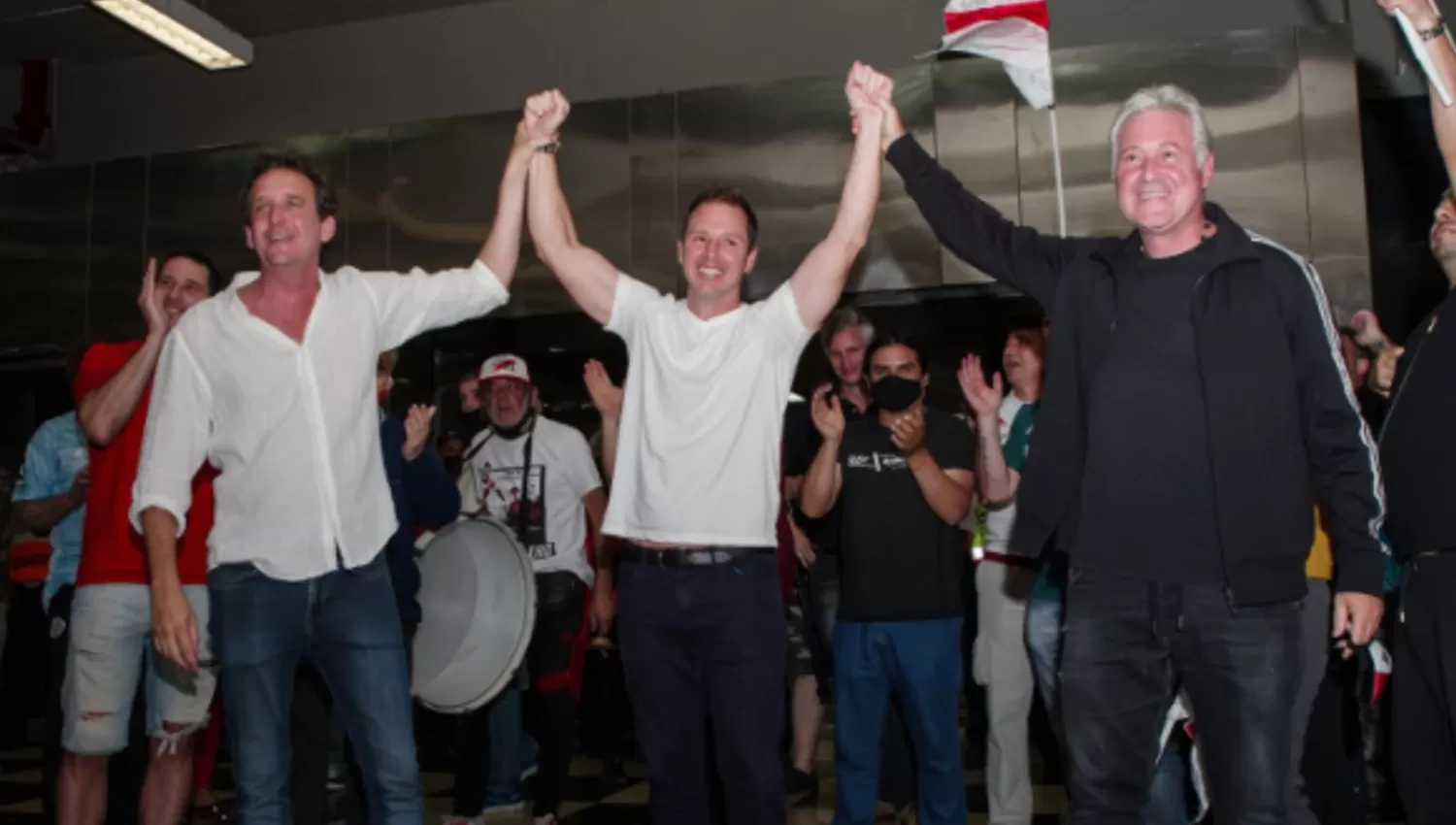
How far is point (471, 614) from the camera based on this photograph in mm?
3918

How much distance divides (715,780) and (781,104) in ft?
12.5

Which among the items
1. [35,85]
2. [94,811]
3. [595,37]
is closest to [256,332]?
[94,811]

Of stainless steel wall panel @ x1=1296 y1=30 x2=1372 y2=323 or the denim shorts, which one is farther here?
stainless steel wall panel @ x1=1296 y1=30 x2=1372 y2=323

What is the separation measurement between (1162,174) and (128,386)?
7.41 ft

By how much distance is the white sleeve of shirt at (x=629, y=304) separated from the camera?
2.73 m

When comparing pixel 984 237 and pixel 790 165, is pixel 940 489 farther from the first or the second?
pixel 790 165

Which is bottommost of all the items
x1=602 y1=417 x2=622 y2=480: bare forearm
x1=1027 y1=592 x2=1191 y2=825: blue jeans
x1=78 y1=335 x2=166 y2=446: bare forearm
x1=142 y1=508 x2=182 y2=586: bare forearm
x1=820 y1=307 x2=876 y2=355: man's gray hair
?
x1=1027 y1=592 x2=1191 y2=825: blue jeans

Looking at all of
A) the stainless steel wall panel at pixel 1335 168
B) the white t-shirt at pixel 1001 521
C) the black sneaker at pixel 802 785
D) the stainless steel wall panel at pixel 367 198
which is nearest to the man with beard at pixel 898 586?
the white t-shirt at pixel 1001 521

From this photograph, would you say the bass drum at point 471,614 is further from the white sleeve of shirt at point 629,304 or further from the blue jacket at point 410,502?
the white sleeve of shirt at point 629,304

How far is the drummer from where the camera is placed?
4.12m

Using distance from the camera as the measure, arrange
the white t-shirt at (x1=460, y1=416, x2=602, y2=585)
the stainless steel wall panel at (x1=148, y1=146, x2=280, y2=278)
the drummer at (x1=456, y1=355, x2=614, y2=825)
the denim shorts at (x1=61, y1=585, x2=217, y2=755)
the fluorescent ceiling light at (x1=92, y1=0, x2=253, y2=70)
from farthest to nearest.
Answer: the stainless steel wall panel at (x1=148, y1=146, x2=280, y2=278) < the fluorescent ceiling light at (x1=92, y1=0, x2=253, y2=70) < the white t-shirt at (x1=460, y1=416, x2=602, y2=585) < the drummer at (x1=456, y1=355, x2=614, y2=825) < the denim shorts at (x1=61, y1=585, x2=217, y2=755)

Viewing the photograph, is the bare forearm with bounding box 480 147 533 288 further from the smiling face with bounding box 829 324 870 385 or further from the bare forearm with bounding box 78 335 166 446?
the smiling face with bounding box 829 324 870 385

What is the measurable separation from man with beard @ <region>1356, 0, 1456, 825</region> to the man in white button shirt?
6.01ft

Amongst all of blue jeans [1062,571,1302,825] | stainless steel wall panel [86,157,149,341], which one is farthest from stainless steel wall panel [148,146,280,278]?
blue jeans [1062,571,1302,825]
